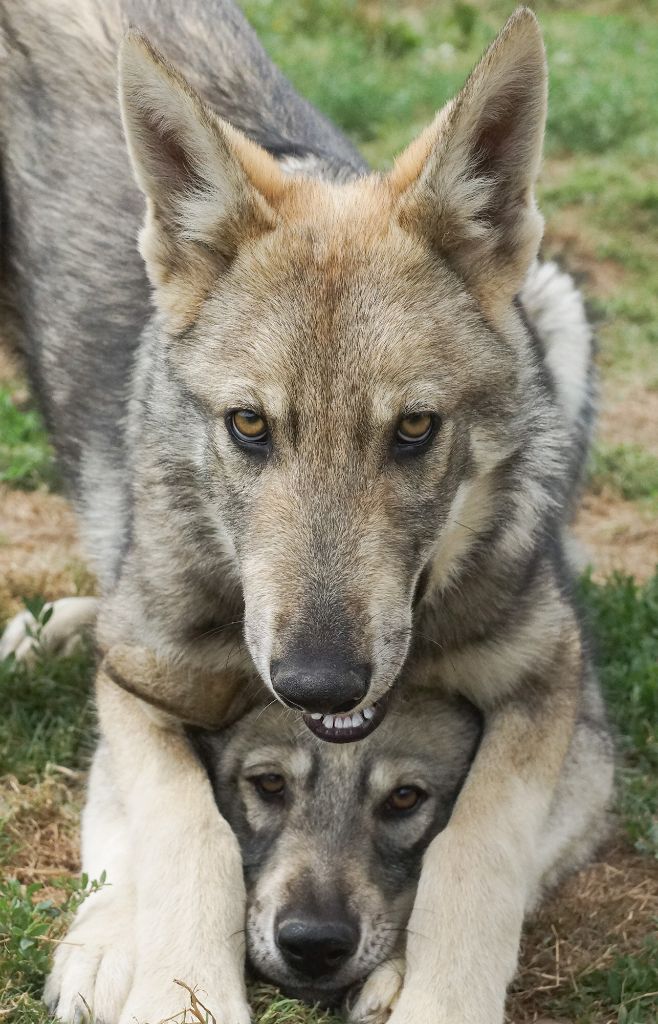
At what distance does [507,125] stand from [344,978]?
2280 millimetres

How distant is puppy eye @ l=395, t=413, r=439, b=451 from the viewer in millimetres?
3414

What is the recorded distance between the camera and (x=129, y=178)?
17.2 feet

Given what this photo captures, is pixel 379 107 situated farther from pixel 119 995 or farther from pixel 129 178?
pixel 119 995

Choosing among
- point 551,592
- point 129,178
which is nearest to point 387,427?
point 551,592

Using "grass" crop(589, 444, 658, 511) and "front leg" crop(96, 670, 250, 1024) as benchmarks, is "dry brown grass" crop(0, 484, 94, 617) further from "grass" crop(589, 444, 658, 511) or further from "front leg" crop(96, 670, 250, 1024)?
"grass" crop(589, 444, 658, 511)

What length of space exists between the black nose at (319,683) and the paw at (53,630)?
7.50ft

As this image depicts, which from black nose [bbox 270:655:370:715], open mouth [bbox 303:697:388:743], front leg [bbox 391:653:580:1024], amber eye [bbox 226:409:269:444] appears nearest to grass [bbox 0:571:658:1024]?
front leg [bbox 391:653:580:1024]

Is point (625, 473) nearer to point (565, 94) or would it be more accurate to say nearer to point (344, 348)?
point (344, 348)

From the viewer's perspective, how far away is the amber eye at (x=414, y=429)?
3414 millimetres

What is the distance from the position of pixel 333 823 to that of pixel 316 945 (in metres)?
0.41

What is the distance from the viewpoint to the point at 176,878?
3752 mm

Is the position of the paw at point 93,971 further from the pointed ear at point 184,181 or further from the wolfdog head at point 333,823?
the pointed ear at point 184,181

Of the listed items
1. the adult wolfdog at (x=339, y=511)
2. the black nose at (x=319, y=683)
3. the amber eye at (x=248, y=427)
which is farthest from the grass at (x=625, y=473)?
the black nose at (x=319, y=683)

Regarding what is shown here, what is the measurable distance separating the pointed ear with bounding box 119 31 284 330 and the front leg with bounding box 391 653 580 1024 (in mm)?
1564
